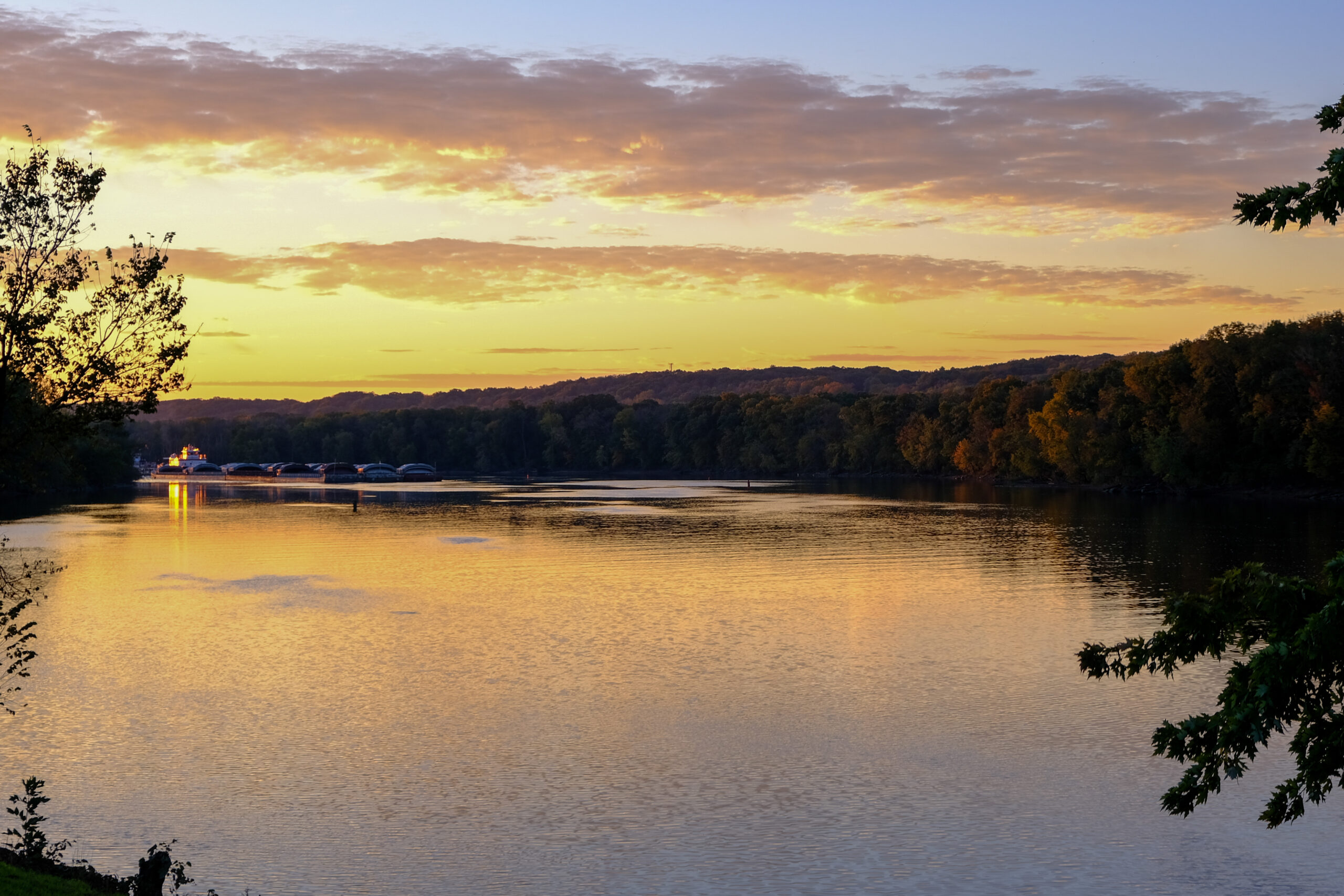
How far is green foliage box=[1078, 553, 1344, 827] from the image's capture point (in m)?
8.40

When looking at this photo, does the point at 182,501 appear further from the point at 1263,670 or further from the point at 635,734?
the point at 1263,670

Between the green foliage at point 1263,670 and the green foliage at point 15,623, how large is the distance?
13.2 meters

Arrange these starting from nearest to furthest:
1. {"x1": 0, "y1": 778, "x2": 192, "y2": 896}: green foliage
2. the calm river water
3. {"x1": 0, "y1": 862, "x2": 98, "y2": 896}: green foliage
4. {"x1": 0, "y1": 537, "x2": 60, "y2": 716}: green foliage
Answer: {"x1": 0, "y1": 862, "x2": 98, "y2": 896}: green foliage
{"x1": 0, "y1": 778, "x2": 192, "y2": 896}: green foliage
the calm river water
{"x1": 0, "y1": 537, "x2": 60, "y2": 716}: green foliage

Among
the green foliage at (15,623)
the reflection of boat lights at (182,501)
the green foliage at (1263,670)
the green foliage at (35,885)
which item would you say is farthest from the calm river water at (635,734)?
the reflection of boat lights at (182,501)

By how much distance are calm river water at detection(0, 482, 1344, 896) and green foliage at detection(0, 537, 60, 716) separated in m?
0.76

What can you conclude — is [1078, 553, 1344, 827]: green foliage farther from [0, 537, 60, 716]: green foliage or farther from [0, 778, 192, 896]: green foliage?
[0, 537, 60, 716]: green foliage

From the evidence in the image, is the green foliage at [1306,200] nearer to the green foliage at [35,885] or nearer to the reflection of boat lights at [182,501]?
the green foliage at [35,885]

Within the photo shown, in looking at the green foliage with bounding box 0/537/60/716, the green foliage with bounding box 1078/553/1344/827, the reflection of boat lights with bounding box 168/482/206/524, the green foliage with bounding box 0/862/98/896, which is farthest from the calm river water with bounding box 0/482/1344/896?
the reflection of boat lights with bounding box 168/482/206/524

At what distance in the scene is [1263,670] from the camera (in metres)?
8.43

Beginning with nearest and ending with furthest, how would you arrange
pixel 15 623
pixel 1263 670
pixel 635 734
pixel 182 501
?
pixel 1263 670 → pixel 635 734 → pixel 15 623 → pixel 182 501

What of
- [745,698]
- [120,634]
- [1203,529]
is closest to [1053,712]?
[745,698]

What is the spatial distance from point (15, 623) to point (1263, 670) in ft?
121

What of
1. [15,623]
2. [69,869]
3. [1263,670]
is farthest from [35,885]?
[15,623]

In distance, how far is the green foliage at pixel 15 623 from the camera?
715 inches
